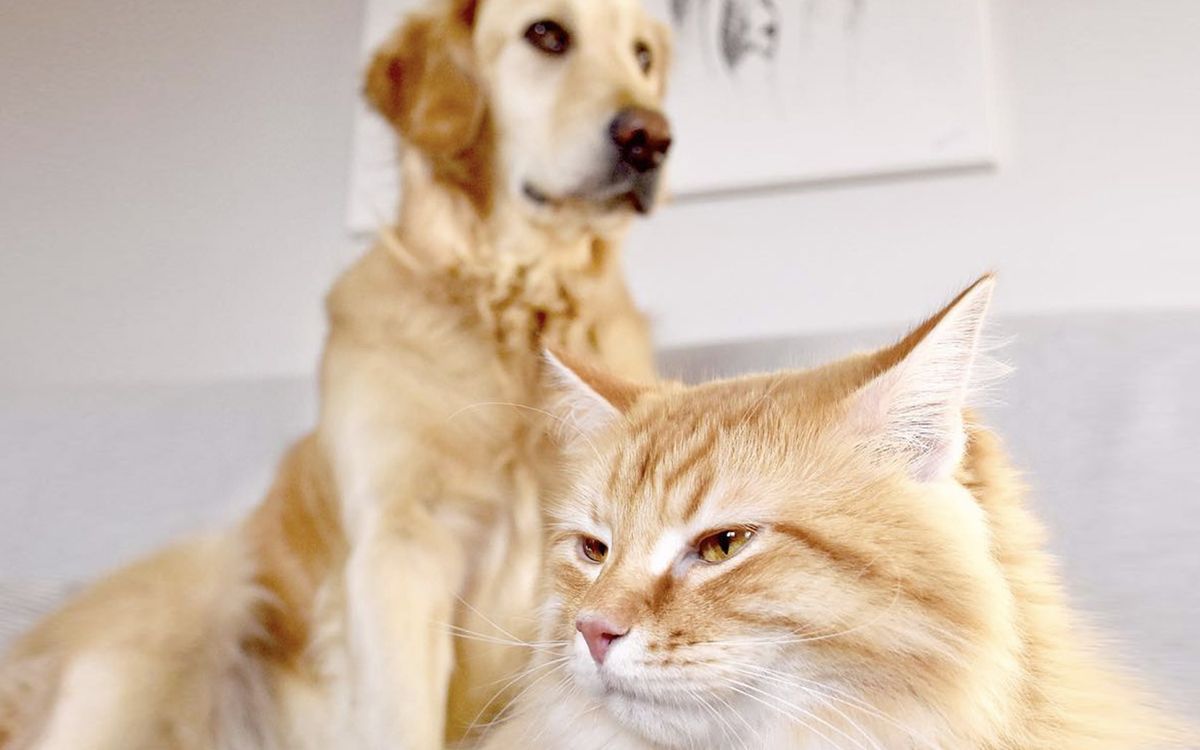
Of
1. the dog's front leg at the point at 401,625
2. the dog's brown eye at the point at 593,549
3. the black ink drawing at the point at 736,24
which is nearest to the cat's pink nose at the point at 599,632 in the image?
the dog's brown eye at the point at 593,549

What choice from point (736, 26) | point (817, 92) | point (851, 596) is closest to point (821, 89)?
point (817, 92)

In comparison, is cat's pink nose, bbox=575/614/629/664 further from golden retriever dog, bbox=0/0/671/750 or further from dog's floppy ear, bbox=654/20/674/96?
dog's floppy ear, bbox=654/20/674/96

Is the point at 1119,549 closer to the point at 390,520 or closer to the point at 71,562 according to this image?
the point at 390,520

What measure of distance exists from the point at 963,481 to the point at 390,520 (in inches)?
23.0

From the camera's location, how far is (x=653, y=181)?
1.03 meters

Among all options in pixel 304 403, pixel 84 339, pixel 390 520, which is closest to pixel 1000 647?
pixel 390 520

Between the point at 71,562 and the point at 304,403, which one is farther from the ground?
the point at 304,403

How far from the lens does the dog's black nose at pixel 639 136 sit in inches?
39.9

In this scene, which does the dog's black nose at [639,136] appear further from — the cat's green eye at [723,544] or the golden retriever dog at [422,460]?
the cat's green eye at [723,544]

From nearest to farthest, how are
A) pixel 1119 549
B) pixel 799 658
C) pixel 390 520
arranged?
pixel 799 658, pixel 1119 549, pixel 390 520

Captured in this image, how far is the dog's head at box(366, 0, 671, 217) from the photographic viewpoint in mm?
1025

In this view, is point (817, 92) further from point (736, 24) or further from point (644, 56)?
point (644, 56)

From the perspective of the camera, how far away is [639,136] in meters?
1.02

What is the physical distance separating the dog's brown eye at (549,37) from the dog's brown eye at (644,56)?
0.11 metres
